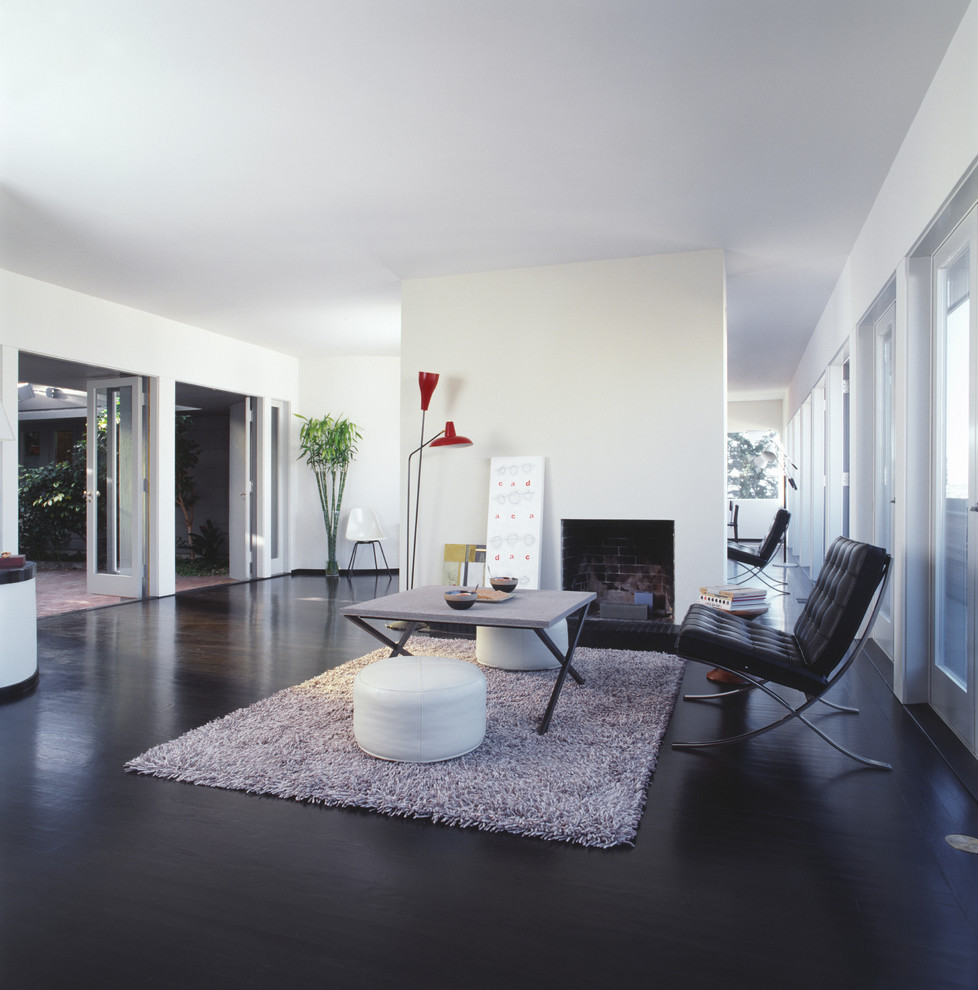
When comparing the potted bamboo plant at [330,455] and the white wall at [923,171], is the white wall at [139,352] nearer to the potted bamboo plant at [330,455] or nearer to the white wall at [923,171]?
the potted bamboo plant at [330,455]

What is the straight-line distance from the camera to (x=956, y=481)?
328 centimetres

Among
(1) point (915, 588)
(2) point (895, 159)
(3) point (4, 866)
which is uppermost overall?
(2) point (895, 159)

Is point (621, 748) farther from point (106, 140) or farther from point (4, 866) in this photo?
point (106, 140)

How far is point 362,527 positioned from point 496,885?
6951 millimetres

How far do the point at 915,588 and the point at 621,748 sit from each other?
182 centimetres

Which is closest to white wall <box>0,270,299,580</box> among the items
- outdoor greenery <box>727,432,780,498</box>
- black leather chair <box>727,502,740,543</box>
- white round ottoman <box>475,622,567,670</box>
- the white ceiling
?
the white ceiling

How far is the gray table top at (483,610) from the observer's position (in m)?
3.20

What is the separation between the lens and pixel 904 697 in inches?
144

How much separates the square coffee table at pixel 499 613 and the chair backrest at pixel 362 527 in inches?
191

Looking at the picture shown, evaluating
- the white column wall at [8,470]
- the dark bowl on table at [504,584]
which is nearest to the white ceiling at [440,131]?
the white column wall at [8,470]

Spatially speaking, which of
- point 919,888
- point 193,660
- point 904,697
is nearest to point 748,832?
point 919,888

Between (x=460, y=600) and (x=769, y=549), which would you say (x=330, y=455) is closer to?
(x=769, y=549)

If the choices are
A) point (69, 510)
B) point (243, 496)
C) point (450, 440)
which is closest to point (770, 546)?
point (450, 440)

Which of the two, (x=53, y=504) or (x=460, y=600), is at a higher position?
(x=53, y=504)
